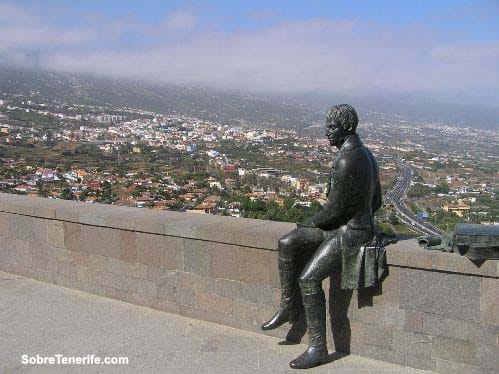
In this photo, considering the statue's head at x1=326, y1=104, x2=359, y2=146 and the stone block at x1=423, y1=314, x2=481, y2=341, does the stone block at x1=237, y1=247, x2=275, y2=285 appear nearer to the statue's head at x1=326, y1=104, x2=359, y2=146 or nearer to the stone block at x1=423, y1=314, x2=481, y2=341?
the statue's head at x1=326, y1=104, x2=359, y2=146

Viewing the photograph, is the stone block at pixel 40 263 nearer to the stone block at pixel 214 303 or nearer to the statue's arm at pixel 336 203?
the stone block at pixel 214 303

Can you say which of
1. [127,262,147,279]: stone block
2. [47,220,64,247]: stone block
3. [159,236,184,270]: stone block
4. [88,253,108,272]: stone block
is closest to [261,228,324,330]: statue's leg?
[159,236,184,270]: stone block

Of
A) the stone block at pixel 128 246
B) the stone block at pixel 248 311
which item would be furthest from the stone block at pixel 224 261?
the stone block at pixel 128 246

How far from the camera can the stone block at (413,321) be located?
409cm

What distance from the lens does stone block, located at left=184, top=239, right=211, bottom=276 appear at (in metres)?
5.14

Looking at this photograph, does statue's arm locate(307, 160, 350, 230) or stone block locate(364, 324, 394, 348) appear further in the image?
stone block locate(364, 324, 394, 348)

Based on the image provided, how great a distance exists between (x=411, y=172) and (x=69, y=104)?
4792 centimetres

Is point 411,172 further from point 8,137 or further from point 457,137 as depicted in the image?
point 8,137

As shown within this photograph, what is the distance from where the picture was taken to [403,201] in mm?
16516

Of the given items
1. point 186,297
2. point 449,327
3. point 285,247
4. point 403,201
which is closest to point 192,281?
point 186,297

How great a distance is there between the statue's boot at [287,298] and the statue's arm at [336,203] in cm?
44

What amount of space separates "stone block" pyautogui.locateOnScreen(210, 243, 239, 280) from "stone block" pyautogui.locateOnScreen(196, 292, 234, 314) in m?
0.21

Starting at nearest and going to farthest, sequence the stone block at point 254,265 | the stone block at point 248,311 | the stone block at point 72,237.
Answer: the stone block at point 254,265
the stone block at point 248,311
the stone block at point 72,237

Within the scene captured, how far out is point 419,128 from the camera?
4584 cm
